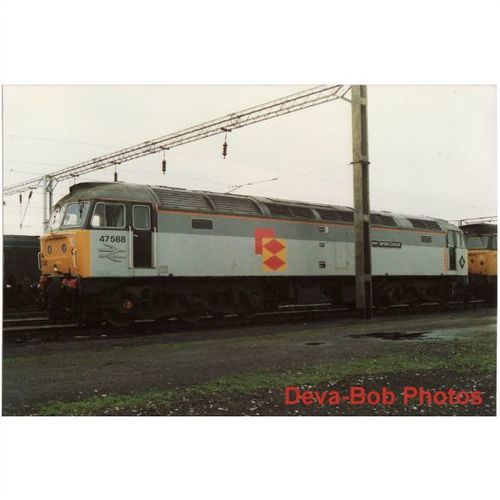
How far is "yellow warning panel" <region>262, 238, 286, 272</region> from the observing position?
15.4 metres

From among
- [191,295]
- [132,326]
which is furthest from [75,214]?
[191,295]

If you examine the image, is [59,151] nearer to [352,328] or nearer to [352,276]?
[352,328]

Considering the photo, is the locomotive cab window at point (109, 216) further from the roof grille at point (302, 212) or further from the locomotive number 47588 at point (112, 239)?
the roof grille at point (302, 212)

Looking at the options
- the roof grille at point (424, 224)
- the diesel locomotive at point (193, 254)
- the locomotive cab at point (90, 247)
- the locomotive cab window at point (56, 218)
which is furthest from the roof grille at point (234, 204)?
the roof grille at point (424, 224)

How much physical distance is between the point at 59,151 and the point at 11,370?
4.08 metres

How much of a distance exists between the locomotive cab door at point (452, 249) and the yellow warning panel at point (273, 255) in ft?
27.5

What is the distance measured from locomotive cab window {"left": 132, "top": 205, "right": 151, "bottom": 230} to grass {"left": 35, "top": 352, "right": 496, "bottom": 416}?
237 inches

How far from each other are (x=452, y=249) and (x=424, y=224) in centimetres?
178

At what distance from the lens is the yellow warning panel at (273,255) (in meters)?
15.4

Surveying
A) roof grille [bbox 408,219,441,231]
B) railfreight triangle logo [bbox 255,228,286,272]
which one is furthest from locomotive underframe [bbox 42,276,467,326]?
roof grille [bbox 408,219,441,231]

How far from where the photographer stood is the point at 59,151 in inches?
402

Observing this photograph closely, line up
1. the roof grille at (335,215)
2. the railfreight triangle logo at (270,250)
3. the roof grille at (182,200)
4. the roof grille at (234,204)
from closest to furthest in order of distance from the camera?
the roof grille at (182,200)
the roof grille at (234,204)
the railfreight triangle logo at (270,250)
the roof grille at (335,215)

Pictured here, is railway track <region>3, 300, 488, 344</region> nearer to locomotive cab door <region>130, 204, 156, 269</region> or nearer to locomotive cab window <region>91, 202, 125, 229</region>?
locomotive cab door <region>130, 204, 156, 269</region>

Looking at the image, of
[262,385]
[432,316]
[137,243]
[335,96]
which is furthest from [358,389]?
[432,316]
